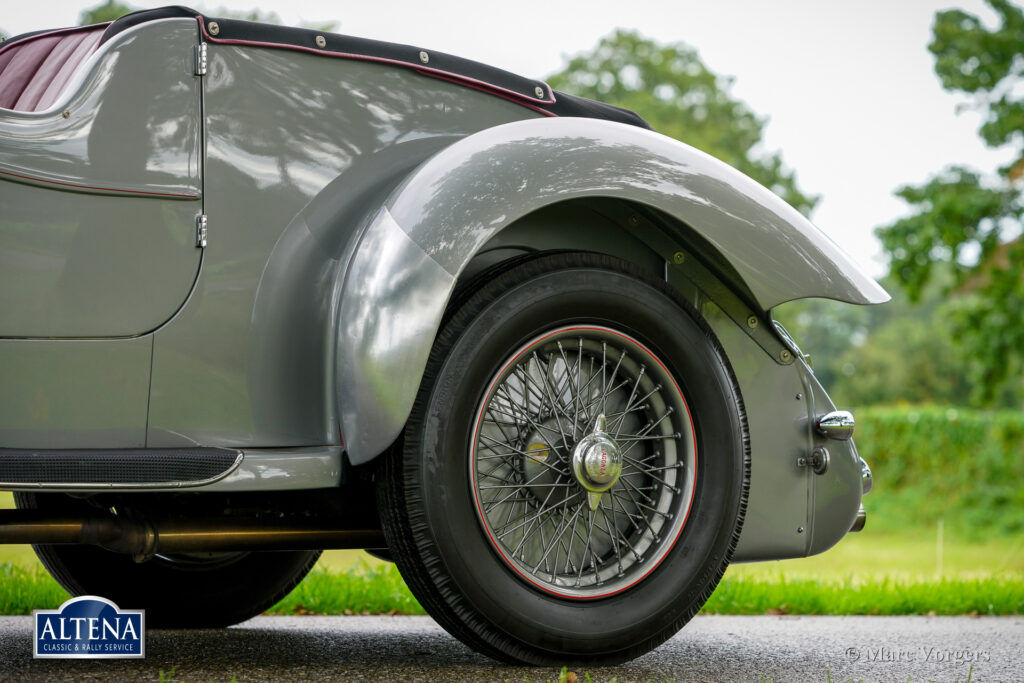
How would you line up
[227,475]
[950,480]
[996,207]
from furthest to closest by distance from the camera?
[950,480], [996,207], [227,475]

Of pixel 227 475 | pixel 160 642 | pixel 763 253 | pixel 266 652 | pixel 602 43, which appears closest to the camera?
pixel 227 475

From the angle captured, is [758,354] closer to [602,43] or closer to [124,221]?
[124,221]

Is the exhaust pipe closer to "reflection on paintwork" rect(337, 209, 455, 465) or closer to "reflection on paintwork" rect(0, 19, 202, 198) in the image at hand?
"reflection on paintwork" rect(337, 209, 455, 465)

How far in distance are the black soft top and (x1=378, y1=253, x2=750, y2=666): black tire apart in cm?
56

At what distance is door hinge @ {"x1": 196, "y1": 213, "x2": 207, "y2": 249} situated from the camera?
2463 millimetres

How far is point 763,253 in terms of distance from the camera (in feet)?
9.12

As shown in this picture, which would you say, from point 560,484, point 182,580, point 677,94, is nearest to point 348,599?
point 182,580

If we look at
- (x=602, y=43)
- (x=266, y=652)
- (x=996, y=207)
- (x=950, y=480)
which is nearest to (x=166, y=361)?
(x=266, y=652)

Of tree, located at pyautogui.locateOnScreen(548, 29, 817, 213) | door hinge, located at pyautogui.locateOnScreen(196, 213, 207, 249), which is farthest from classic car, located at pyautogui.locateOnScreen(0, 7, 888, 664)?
tree, located at pyautogui.locateOnScreen(548, 29, 817, 213)

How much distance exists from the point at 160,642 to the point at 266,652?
1.39ft

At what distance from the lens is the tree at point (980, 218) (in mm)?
Result: 14992

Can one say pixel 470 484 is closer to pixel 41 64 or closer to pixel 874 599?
pixel 41 64

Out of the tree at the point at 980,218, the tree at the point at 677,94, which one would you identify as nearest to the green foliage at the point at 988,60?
the tree at the point at 980,218

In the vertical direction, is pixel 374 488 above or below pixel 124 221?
below
